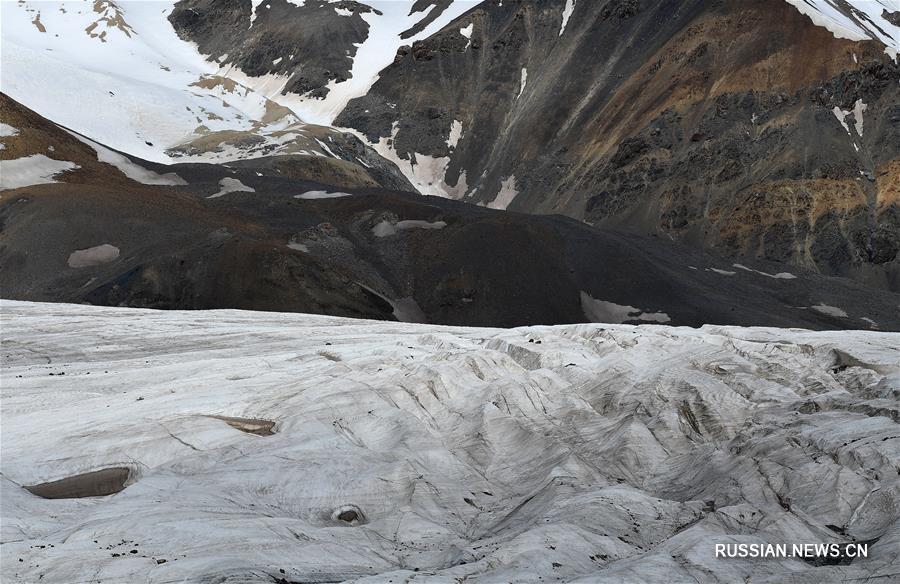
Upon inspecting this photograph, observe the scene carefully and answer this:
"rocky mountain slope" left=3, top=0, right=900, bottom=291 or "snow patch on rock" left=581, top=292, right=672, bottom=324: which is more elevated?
"rocky mountain slope" left=3, top=0, right=900, bottom=291

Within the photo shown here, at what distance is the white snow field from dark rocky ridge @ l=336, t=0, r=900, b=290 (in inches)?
2859

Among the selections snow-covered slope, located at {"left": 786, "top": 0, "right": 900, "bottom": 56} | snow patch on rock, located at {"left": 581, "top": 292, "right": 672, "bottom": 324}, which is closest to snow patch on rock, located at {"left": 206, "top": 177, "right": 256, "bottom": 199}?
snow patch on rock, located at {"left": 581, "top": 292, "right": 672, "bottom": 324}

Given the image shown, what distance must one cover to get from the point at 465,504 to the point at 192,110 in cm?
16177

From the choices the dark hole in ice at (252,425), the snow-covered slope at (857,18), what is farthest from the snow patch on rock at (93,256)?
the snow-covered slope at (857,18)

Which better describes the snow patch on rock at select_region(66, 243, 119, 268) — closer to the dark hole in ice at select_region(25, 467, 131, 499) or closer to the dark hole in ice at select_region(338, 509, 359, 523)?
the dark hole in ice at select_region(25, 467, 131, 499)

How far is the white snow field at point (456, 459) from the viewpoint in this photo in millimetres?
11125

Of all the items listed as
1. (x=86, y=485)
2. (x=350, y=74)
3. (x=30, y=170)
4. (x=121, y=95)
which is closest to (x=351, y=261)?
(x=30, y=170)

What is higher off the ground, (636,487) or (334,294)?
(636,487)

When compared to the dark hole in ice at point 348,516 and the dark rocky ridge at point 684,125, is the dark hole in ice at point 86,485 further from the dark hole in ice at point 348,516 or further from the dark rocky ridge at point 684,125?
the dark rocky ridge at point 684,125

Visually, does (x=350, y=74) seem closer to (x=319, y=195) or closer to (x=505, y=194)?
(x=505, y=194)

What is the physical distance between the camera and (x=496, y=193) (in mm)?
131500

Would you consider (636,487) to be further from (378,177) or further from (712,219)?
(378,177)

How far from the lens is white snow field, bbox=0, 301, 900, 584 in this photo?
11125 millimetres

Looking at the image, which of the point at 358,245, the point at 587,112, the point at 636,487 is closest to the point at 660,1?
the point at 587,112
